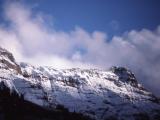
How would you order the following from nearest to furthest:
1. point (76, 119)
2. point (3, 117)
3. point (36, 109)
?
point (3, 117) → point (36, 109) → point (76, 119)

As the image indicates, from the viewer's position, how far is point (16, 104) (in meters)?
99.4

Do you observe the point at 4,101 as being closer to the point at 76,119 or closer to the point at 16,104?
the point at 16,104

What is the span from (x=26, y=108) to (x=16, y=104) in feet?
11.0

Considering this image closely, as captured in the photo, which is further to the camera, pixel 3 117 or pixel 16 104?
pixel 16 104

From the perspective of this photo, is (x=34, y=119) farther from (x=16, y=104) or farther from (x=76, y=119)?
A: (x=76, y=119)

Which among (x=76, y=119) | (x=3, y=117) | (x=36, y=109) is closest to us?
(x=3, y=117)

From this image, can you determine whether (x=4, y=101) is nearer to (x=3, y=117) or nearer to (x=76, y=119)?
(x=3, y=117)

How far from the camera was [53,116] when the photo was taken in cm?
10562

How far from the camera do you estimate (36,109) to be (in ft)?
345

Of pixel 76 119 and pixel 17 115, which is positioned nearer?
pixel 17 115

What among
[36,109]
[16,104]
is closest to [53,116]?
[36,109]

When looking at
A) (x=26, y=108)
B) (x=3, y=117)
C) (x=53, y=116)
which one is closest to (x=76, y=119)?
(x=53, y=116)

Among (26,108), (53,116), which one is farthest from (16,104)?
(53,116)

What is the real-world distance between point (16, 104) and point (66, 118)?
20.2m
